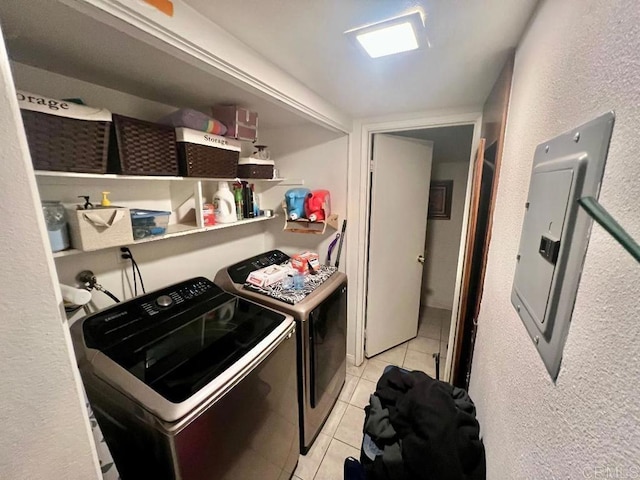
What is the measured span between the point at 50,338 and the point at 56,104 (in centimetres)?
83

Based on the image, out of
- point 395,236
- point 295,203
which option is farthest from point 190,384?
point 395,236

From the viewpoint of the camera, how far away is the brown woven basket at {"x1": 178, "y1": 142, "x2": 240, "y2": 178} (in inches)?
49.3

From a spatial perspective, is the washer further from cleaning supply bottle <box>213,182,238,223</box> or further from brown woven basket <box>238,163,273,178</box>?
brown woven basket <box>238,163,273,178</box>

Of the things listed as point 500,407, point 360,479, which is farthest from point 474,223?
point 360,479

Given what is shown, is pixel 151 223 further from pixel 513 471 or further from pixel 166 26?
pixel 513 471

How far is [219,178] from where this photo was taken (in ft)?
4.75

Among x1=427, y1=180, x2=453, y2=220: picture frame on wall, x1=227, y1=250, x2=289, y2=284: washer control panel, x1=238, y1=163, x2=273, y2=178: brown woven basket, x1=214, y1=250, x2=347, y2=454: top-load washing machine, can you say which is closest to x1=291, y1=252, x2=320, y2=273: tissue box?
x1=214, y1=250, x2=347, y2=454: top-load washing machine

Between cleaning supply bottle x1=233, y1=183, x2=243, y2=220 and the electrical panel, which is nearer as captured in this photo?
the electrical panel

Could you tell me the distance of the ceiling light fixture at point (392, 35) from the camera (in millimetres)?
790

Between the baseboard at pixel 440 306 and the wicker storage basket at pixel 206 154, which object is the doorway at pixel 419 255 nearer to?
the baseboard at pixel 440 306

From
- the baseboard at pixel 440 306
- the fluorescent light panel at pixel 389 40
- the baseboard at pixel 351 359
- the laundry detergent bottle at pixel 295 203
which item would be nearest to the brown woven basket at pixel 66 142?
the fluorescent light panel at pixel 389 40

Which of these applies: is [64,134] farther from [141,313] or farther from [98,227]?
[141,313]

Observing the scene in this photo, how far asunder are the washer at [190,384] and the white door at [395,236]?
1.14m

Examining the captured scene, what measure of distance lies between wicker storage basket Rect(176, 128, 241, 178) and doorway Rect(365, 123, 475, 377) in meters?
1.06
